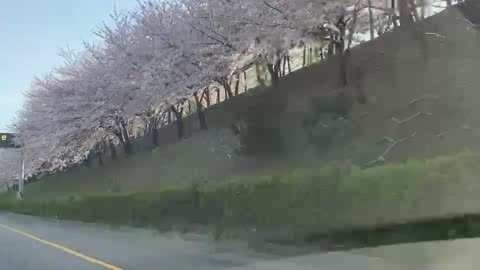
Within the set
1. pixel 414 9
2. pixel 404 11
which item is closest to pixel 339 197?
pixel 414 9

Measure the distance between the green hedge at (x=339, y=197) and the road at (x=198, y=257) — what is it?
2.32 feet

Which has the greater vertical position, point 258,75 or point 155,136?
point 258,75

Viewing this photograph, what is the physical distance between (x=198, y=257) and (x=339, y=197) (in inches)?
134

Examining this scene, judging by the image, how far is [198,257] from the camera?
45.8 feet

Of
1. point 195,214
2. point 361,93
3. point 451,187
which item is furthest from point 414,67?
point 451,187

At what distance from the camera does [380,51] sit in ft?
99.0

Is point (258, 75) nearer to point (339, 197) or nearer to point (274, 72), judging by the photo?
point (274, 72)

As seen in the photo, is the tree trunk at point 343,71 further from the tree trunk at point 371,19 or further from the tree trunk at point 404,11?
the tree trunk at point 404,11

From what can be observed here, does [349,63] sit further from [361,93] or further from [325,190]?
[325,190]

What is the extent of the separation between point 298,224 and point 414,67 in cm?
1384

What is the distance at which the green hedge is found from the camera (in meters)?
11.1

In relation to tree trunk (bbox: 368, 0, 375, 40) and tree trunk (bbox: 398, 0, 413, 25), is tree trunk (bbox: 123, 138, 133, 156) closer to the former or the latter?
tree trunk (bbox: 368, 0, 375, 40)

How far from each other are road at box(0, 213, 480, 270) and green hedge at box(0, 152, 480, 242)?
Answer: 71cm

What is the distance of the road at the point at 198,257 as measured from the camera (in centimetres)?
1032
